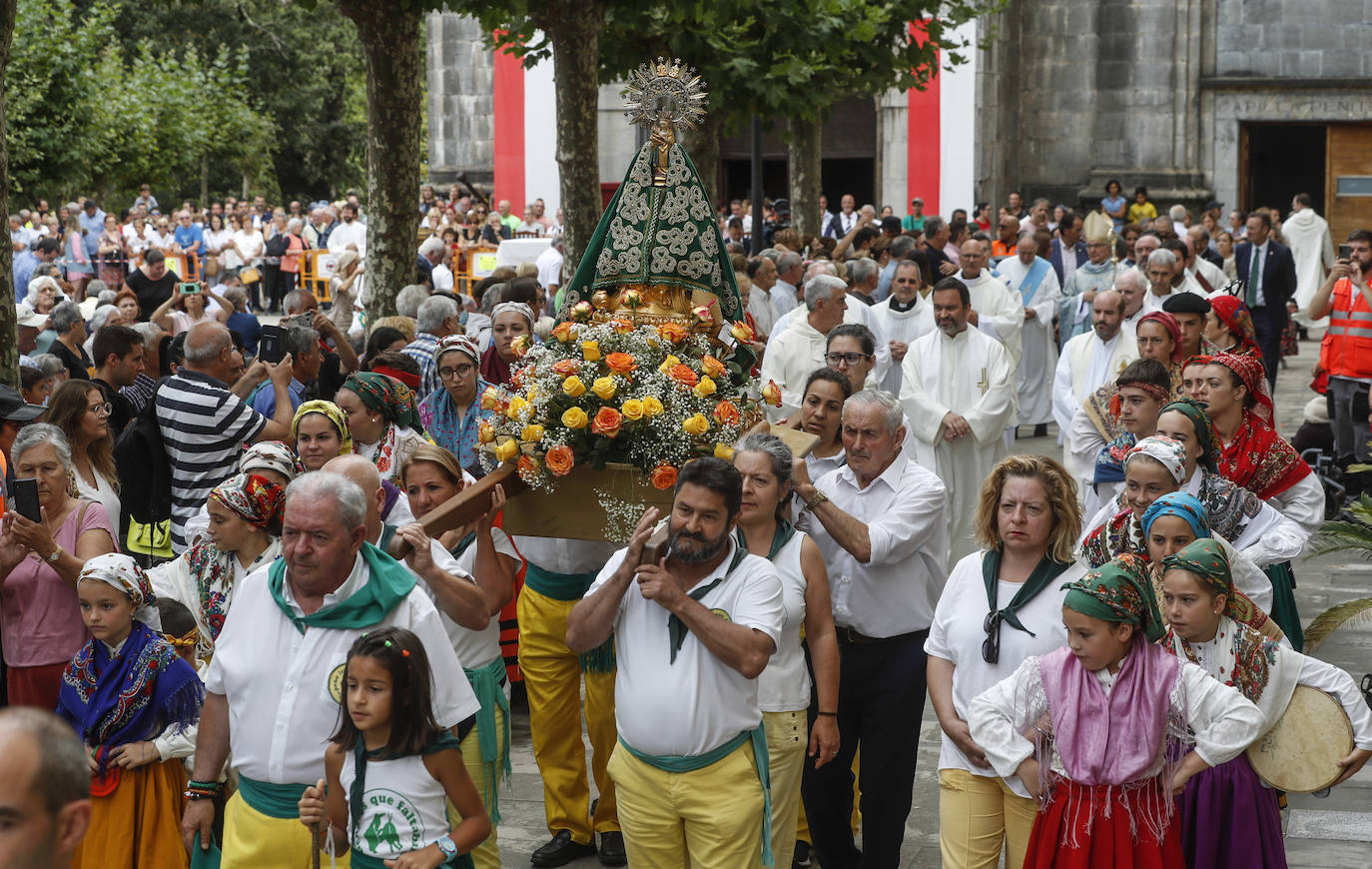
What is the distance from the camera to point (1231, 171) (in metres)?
30.7

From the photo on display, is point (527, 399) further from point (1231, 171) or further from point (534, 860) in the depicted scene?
point (1231, 171)

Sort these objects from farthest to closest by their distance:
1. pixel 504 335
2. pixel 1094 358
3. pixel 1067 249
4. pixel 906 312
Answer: pixel 1067 249 < pixel 906 312 < pixel 1094 358 < pixel 504 335

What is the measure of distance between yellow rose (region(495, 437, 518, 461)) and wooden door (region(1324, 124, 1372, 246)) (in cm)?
2805

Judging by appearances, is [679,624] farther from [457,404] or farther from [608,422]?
[457,404]

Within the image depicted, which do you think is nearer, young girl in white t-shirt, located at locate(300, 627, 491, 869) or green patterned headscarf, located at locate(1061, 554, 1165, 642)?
young girl in white t-shirt, located at locate(300, 627, 491, 869)

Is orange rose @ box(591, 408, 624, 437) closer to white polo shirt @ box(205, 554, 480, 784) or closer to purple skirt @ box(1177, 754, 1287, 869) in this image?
white polo shirt @ box(205, 554, 480, 784)

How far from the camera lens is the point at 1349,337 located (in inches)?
493

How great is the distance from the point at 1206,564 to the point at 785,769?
1.55 meters

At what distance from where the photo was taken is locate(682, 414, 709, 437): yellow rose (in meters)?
5.74

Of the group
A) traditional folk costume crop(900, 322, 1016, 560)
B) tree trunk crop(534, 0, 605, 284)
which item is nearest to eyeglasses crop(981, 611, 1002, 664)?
traditional folk costume crop(900, 322, 1016, 560)

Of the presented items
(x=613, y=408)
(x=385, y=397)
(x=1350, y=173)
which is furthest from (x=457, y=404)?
(x=1350, y=173)

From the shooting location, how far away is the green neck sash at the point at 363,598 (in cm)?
460

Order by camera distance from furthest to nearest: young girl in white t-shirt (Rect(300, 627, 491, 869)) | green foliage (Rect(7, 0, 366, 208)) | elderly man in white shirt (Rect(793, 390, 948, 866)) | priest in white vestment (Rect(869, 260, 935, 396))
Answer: green foliage (Rect(7, 0, 366, 208))
priest in white vestment (Rect(869, 260, 935, 396))
elderly man in white shirt (Rect(793, 390, 948, 866))
young girl in white t-shirt (Rect(300, 627, 491, 869))

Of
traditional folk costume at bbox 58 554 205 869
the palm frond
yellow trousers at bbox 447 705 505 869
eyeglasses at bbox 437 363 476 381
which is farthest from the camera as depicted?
eyeglasses at bbox 437 363 476 381
